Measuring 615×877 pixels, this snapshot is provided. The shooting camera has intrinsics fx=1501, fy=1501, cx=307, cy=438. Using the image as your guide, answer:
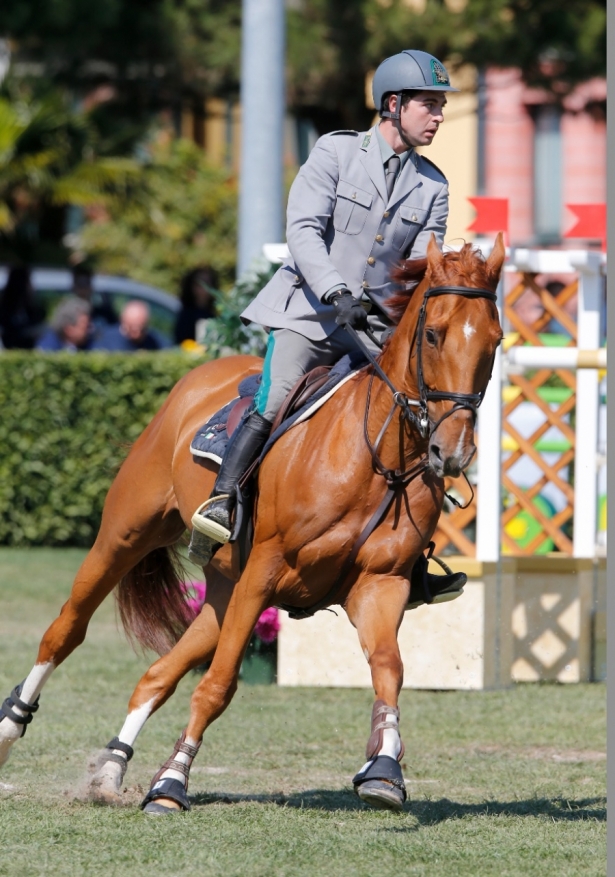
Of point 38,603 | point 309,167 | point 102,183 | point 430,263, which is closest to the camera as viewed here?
point 430,263

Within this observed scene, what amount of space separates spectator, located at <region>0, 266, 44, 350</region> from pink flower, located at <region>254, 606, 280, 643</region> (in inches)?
291

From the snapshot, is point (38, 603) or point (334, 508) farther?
point (38, 603)

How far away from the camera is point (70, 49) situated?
17.6 metres

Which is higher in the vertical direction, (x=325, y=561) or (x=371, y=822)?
(x=325, y=561)

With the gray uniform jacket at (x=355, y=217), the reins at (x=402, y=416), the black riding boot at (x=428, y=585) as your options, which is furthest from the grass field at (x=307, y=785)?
the gray uniform jacket at (x=355, y=217)

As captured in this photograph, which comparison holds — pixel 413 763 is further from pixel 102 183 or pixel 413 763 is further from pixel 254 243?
pixel 102 183

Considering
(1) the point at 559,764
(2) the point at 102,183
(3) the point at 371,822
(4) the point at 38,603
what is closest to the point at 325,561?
(3) the point at 371,822

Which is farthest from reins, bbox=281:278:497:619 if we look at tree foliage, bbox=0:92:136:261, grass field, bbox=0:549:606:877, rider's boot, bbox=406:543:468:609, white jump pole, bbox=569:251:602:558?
tree foliage, bbox=0:92:136:261

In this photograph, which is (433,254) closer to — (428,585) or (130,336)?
(428,585)

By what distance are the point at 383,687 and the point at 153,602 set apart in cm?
203

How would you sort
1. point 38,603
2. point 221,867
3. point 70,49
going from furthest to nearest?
point 70,49 < point 38,603 < point 221,867

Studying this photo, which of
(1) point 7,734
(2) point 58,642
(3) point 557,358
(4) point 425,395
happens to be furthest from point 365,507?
(3) point 557,358

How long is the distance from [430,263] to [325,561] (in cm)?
117

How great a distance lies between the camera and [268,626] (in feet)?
29.8
